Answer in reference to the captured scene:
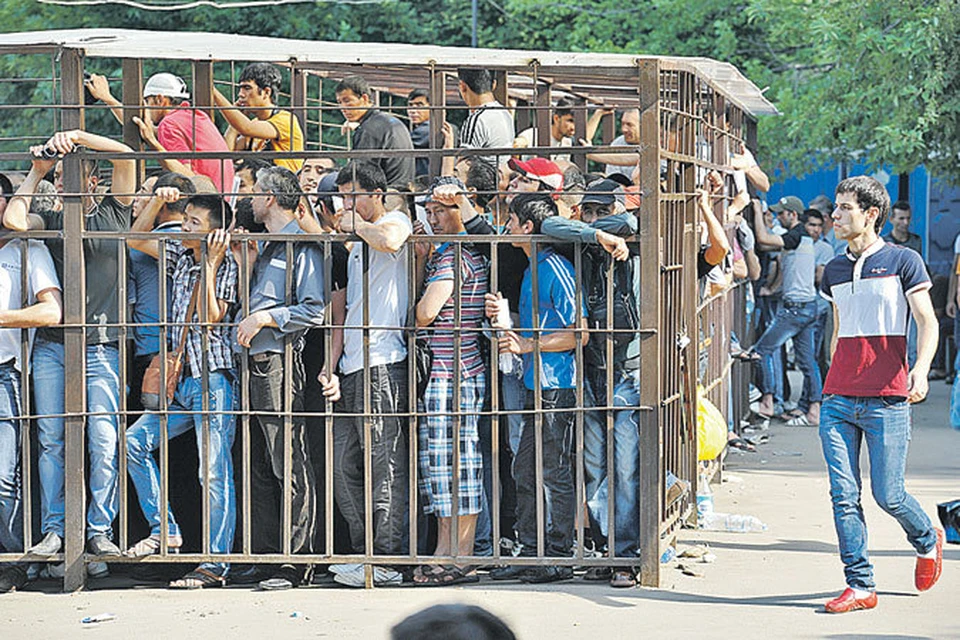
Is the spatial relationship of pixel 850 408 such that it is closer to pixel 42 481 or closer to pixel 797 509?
pixel 797 509

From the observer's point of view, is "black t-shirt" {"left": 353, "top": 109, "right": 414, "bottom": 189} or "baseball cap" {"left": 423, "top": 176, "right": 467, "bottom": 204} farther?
"black t-shirt" {"left": 353, "top": 109, "right": 414, "bottom": 189}

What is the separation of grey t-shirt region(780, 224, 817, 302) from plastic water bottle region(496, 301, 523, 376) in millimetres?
7053

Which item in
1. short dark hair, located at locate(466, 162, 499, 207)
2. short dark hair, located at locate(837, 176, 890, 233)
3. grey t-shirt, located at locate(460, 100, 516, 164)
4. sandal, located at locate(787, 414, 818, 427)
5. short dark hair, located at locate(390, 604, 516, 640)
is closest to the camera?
short dark hair, located at locate(390, 604, 516, 640)

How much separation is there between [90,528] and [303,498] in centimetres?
104

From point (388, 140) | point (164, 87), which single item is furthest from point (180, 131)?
point (388, 140)

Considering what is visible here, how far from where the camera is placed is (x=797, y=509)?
9.91 meters

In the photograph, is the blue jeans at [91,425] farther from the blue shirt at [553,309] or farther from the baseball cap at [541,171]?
the baseball cap at [541,171]

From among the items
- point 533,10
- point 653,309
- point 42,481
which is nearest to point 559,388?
point 653,309

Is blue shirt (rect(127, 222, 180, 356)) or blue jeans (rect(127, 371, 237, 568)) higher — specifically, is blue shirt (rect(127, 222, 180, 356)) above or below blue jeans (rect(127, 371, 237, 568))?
above

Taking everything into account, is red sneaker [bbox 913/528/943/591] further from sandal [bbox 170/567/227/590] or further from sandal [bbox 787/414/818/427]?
sandal [bbox 787/414/818/427]

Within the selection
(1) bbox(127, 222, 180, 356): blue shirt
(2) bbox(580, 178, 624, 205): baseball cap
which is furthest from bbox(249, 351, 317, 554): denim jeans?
(2) bbox(580, 178, 624, 205): baseball cap

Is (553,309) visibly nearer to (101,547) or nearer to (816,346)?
(101,547)

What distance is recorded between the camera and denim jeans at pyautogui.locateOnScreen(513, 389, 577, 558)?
7.70 meters

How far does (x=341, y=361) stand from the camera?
7754 millimetres
